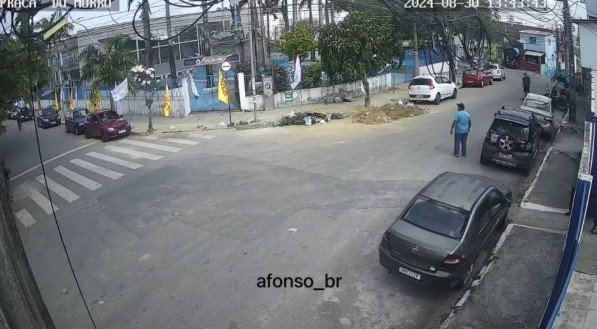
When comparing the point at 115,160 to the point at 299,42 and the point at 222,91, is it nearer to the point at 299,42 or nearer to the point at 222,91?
the point at 222,91

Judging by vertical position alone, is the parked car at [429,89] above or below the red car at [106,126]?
above

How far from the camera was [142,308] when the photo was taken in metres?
7.31

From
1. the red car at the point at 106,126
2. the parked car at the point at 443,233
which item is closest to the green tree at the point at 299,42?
the red car at the point at 106,126

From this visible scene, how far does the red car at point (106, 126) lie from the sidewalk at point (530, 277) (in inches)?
697

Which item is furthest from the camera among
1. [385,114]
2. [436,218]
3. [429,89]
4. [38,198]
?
[429,89]

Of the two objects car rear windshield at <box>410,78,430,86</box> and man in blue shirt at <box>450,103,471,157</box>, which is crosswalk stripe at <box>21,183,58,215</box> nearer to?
man in blue shirt at <box>450,103,471,157</box>

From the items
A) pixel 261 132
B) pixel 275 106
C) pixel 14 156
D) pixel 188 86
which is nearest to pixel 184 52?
pixel 188 86

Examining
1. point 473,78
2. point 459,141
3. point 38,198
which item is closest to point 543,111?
point 459,141

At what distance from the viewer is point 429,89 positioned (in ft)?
78.4

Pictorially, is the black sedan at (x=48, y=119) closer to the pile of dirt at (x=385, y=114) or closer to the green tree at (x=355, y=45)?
the green tree at (x=355, y=45)

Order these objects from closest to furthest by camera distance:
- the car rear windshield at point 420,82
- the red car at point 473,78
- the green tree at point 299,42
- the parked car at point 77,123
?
the car rear windshield at point 420,82 → the parked car at point 77,123 → the red car at point 473,78 → the green tree at point 299,42

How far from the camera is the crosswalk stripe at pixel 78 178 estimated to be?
14.2 meters

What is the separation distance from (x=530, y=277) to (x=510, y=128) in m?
6.20

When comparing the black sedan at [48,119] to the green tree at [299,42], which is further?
the green tree at [299,42]
